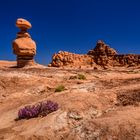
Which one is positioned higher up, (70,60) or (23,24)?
(23,24)

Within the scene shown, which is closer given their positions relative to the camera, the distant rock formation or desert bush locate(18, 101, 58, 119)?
desert bush locate(18, 101, 58, 119)

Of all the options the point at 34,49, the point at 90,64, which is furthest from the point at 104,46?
the point at 34,49

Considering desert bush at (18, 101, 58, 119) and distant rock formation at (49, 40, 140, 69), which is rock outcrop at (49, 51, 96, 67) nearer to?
distant rock formation at (49, 40, 140, 69)

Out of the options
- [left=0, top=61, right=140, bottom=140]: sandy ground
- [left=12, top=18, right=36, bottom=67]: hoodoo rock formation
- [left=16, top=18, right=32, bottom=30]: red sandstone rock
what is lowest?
[left=0, top=61, right=140, bottom=140]: sandy ground

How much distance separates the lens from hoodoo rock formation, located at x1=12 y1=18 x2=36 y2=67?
123 ft

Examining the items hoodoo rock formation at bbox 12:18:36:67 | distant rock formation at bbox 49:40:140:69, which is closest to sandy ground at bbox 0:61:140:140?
hoodoo rock formation at bbox 12:18:36:67

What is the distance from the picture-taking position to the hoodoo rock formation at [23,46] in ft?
123

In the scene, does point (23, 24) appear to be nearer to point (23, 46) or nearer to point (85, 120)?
point (23, 46)

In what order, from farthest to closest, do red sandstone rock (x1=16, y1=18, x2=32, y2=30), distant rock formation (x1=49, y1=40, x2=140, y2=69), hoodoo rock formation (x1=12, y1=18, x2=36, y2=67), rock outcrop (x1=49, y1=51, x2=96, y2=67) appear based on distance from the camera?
distant rock formation (x1=49, y1=40, x2=140, y2=69) → rock outcrop (x1=49, y1=51, x2=96, y2=67) → red sandstone rock (x1=16, y1=18, x2=32, y2=30) → hoodoo rock formation (x1=12, y1=18, x2=36, y2=67)

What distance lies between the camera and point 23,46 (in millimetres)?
37188

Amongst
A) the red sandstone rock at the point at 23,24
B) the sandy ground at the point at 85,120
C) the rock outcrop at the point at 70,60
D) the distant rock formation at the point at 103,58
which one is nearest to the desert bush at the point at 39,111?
the sandy ground at the point at 85,120

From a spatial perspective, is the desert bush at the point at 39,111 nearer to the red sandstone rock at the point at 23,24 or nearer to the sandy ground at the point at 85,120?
the sandy ground at the point at 85,120

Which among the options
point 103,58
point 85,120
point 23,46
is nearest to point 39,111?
point 85,120

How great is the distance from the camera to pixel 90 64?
55.7 meters
